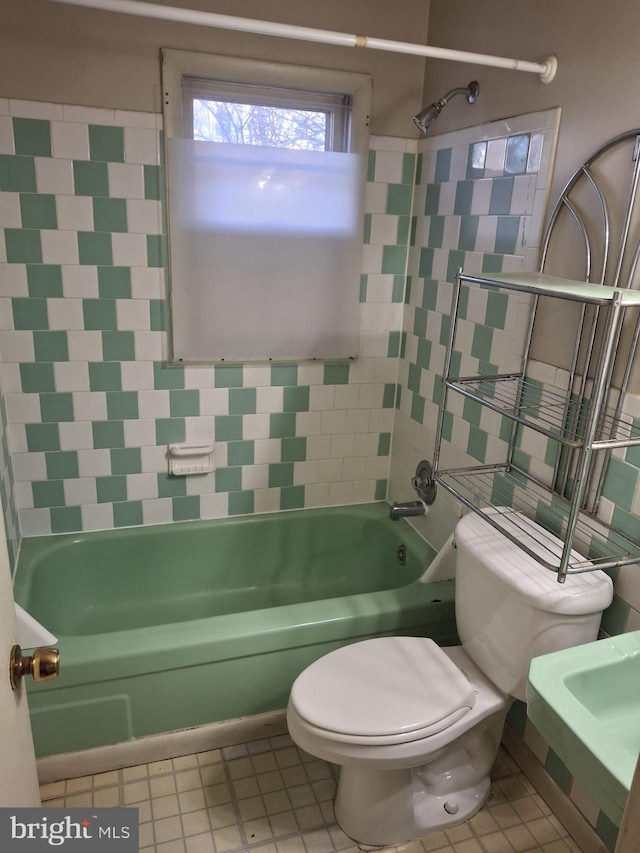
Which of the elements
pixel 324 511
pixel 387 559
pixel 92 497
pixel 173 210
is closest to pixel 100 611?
pixel 92 497

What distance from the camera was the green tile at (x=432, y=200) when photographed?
2.18 meters

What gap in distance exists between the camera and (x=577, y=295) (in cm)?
124

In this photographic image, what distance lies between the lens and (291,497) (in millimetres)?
2549

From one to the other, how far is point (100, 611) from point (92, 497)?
0.42m

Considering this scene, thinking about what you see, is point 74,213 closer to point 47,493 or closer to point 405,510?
point 47,493

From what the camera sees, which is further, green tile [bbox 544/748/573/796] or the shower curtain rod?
green tile [bbox 544/748/573/796]

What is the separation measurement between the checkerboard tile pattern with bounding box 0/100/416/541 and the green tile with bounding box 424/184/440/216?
125 mm

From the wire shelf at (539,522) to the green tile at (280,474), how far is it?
2.38 feet

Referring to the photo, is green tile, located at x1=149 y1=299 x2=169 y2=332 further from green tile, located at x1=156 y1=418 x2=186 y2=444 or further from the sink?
the sink

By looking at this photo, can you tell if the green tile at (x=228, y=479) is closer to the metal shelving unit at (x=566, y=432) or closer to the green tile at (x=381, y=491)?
the green tile at (x=381, y=491)

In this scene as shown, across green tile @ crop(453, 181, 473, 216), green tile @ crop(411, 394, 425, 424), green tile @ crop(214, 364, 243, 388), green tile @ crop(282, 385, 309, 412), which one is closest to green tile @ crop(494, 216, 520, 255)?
green tile @ crop(453, 181, 473, 216)

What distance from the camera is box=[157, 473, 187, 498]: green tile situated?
2.37 meters

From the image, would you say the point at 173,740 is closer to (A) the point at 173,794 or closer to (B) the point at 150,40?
(A) the point at 173,794

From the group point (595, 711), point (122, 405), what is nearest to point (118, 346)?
point (122, 405)
